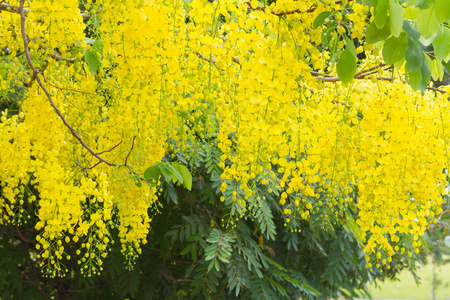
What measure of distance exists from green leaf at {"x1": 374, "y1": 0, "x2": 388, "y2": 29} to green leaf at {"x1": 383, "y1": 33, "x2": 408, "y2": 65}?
0.13 metres

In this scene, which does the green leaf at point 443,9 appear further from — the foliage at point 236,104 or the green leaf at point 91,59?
the green leaf at point 91,59

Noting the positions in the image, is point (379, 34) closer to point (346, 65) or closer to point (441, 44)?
point (346, 65)

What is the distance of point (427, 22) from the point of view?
1.20 meters

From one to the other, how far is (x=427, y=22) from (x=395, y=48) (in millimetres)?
100

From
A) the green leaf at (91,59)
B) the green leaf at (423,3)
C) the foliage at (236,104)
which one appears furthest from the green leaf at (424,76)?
the green leaf at (91,59)

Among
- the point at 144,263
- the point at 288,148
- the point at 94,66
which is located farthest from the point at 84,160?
the point at 144,263

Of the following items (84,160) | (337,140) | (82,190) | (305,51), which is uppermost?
(305,51)

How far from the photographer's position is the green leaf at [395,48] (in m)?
1.26

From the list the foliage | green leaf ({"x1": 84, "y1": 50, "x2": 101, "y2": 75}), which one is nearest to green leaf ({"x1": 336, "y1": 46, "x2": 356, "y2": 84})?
the foliage

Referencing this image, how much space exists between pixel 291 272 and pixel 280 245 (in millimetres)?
252

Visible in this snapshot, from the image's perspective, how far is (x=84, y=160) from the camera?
188 cm

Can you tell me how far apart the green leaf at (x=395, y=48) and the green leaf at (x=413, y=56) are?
18 mm

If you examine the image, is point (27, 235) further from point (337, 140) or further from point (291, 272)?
point (337, 140)

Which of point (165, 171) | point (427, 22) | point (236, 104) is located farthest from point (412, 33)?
point (165, 171)
